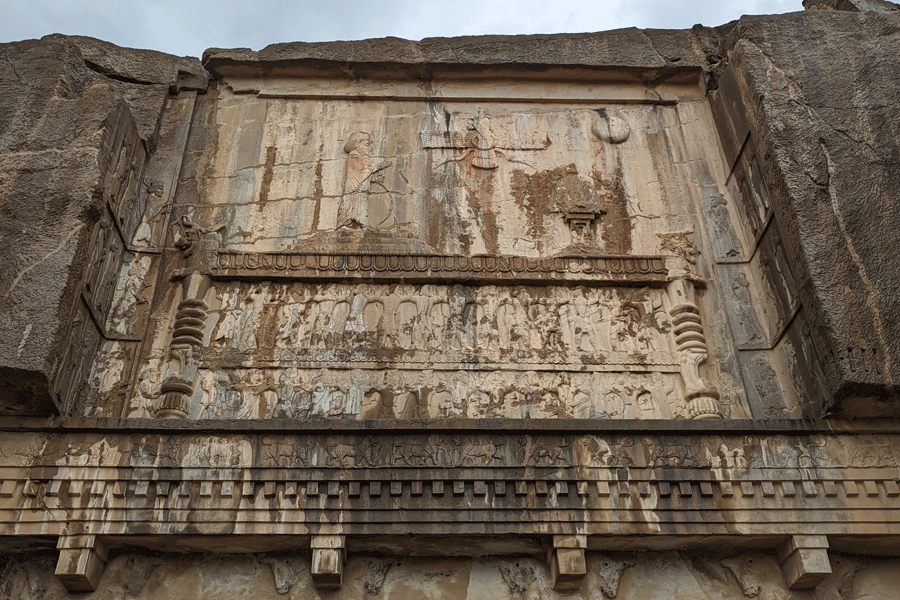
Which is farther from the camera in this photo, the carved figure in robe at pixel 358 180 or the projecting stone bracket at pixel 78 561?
the carved figure in robe at pixel 358 180

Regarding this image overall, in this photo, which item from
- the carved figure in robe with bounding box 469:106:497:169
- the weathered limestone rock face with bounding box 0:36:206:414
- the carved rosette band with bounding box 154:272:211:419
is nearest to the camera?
the weathered limestone rock face with bounding box 0:36:206:414

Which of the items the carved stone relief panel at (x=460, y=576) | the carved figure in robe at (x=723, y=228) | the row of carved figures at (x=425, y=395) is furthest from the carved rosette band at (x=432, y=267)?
the carved stone relief panel at (x=460, y=576)

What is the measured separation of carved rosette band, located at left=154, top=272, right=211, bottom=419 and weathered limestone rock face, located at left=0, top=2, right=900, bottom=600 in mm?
32

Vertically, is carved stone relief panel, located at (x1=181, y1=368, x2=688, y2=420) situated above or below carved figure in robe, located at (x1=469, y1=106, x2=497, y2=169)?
below

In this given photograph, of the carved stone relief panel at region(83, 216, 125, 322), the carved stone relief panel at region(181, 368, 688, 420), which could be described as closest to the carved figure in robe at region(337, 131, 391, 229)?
the carved stone relief panel at region(181, 368, 688, 420)

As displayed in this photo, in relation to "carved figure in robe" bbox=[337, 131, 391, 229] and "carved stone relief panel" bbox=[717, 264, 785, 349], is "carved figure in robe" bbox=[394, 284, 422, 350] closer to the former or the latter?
"carved figure in robe" bbox=[337, 131, 391, 229]

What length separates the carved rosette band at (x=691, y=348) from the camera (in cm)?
526

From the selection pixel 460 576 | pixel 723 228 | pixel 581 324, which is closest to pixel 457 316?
pixel 581 324

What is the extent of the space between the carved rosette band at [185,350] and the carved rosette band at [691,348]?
11.0ft

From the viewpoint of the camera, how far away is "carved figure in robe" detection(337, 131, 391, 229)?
6305 mm

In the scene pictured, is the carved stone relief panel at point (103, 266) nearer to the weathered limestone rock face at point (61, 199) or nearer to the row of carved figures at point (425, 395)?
the weathered limestone rock face at point (61, 199)

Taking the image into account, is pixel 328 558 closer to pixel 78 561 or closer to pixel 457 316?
pixel 78 561

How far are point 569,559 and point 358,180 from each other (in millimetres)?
3560

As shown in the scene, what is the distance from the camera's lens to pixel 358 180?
6.56 meters
